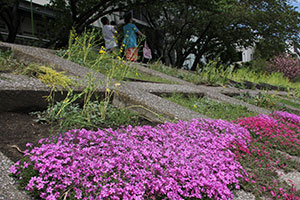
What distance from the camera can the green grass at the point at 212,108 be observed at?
151 inches

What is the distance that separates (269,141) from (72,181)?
2.37 m

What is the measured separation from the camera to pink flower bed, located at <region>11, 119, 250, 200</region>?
1459mm

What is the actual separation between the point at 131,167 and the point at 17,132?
1120 millimetres

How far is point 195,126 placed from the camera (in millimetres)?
2711

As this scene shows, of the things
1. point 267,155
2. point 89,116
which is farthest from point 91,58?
point 267,155

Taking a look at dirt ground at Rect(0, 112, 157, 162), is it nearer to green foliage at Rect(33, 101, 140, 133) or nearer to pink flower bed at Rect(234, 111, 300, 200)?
green foliage at Rect(33, 101, 140, 133)

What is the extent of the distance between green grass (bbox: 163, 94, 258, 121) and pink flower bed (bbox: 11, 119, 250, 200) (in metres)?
1.54

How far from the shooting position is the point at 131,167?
1.65m

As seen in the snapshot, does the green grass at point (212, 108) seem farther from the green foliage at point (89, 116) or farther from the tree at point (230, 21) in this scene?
the tree at point (230, 21)

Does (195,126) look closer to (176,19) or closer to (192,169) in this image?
(192,169)

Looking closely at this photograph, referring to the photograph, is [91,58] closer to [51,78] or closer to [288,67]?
[51,78]

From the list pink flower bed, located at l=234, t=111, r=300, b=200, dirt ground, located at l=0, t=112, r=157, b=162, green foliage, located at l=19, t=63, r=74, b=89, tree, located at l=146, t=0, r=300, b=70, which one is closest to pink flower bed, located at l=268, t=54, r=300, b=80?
tree, located at l=146, t=0, r=300, b=70

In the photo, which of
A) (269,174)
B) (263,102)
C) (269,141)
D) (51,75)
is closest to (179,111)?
(269,141)

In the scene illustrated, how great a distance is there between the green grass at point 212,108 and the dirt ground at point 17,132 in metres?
2.21
